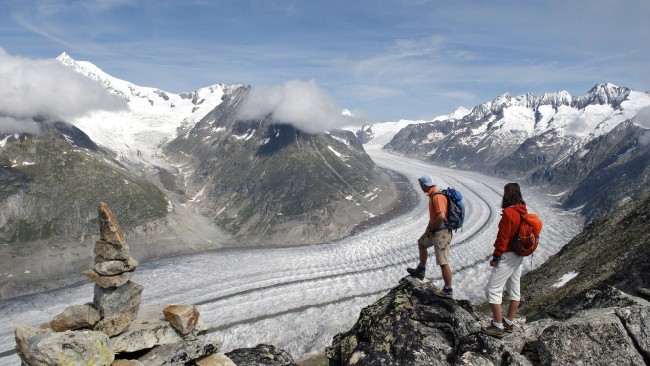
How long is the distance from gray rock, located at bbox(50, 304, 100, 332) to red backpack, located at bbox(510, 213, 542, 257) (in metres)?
15.0

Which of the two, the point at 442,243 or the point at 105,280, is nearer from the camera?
the point at 442,243

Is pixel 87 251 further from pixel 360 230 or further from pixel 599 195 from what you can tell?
pixel 599 195

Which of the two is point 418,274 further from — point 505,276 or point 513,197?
point 513,197

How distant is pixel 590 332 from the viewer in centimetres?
1213

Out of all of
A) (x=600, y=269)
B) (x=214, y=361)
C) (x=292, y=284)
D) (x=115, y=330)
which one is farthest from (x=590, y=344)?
(x=292, y=284)

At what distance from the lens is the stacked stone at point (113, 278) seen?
17.6m

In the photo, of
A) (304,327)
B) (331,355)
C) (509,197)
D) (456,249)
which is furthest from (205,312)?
(509,197)

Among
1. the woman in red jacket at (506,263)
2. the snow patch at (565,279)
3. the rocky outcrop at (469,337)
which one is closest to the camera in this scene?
the rocky outcrop at (469,337)

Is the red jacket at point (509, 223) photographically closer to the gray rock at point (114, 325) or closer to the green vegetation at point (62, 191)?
the gray rock at point (114, 325)

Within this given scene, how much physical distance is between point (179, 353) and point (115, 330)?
289 cm

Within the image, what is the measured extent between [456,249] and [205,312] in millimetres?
62525

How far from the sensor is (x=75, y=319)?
1683 centimetres

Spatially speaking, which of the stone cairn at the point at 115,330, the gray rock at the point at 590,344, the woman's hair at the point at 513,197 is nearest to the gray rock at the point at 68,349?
the stone cairn at the point at 115,330

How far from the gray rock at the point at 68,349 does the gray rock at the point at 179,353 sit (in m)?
1.69
